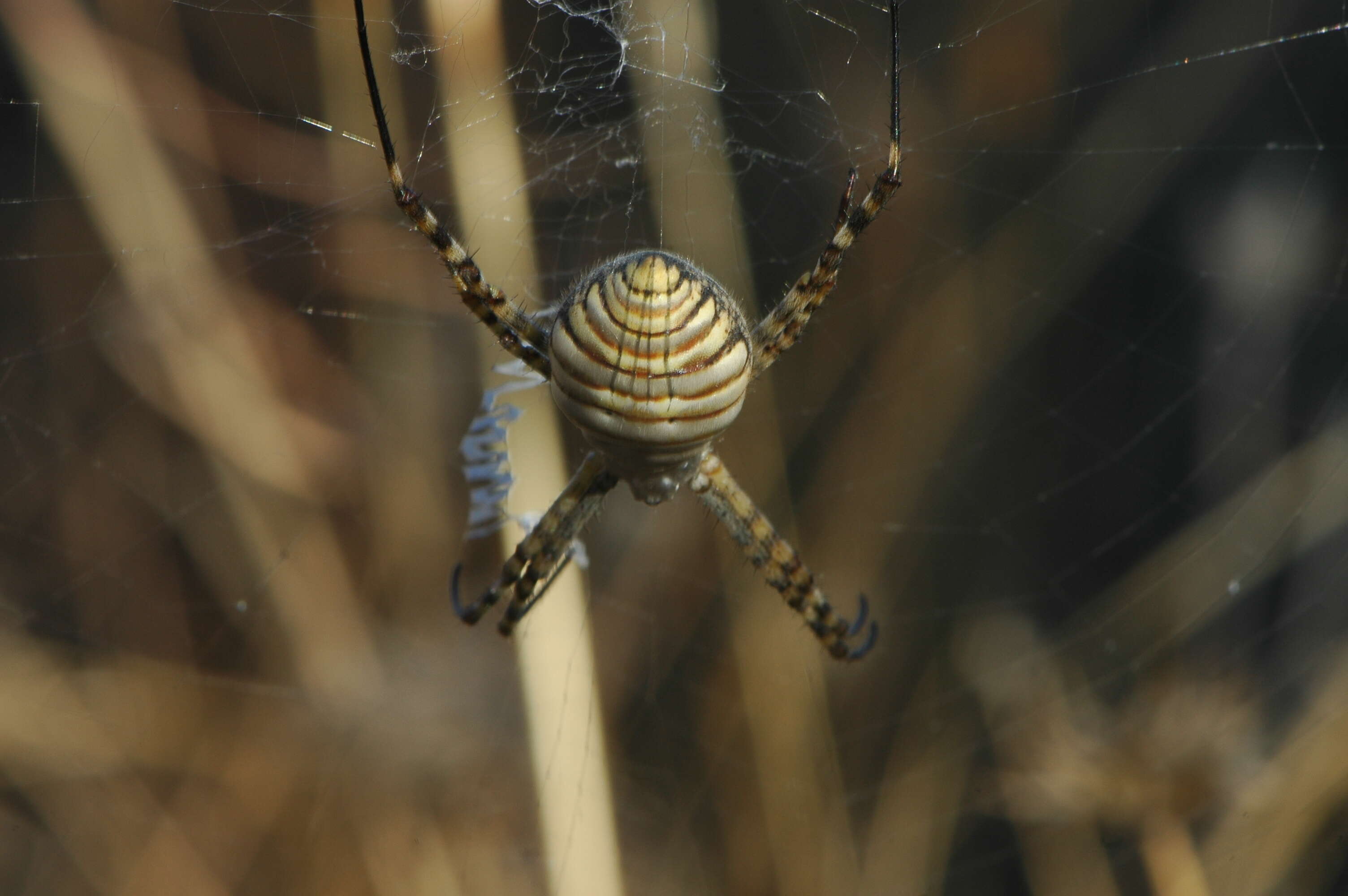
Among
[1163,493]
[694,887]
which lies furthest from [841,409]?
[694,887]

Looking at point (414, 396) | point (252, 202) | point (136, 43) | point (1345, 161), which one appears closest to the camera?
point (136, 43)

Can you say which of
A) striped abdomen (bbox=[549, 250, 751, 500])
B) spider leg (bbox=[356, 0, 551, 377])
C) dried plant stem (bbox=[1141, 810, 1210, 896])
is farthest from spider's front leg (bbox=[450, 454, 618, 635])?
dried plant stem (bbox=[1141, 810, 1210, 896])

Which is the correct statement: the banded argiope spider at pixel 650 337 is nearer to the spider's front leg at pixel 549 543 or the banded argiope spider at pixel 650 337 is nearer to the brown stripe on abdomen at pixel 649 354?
the brown stripe on abdomen at pixel 649 354

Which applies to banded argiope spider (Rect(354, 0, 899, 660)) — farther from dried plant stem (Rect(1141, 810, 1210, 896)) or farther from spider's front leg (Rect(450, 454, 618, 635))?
dried plant stem (Rect(1141, 810, 1210, 896))

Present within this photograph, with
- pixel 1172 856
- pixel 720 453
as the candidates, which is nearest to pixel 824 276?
pixel 720 453

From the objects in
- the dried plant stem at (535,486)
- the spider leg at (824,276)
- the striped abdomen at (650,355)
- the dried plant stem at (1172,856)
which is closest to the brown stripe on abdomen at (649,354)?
the striped abdomen at (650,355)

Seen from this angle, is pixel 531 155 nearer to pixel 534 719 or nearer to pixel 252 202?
pixel 252 202
